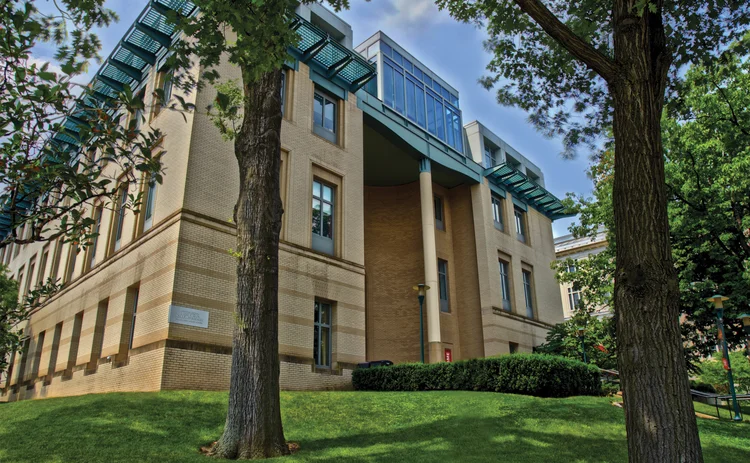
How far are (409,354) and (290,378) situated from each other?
11283 mm

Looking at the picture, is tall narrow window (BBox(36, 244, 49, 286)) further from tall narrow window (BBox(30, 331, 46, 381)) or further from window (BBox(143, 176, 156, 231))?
window (BBox(143, 176, 156, 231))

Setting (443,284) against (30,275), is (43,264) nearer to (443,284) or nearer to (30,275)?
(30,275)

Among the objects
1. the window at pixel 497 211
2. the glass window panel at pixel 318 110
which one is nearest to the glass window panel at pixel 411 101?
the glass window panel at pixel 318 110

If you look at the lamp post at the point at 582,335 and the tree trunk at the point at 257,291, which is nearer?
the tree trunk at the point at 257,291

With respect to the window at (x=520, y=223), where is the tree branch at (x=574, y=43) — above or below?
below

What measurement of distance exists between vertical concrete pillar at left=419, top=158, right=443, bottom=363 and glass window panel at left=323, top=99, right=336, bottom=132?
621 cm

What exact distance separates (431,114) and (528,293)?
41.4 feet

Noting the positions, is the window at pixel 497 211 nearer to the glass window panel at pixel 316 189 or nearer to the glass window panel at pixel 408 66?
the glass window panel at pixel 408 66

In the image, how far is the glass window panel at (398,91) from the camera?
2741 centimetres

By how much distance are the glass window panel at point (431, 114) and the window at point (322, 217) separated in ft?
31.1

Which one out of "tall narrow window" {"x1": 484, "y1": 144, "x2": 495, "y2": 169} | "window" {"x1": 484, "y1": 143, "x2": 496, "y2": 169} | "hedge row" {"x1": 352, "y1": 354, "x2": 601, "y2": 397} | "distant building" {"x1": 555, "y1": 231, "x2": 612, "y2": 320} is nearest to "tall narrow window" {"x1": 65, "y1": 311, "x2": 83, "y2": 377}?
"hedge row" {"x1": 352, "y1": 354, "x2": 601, "y2": 397}

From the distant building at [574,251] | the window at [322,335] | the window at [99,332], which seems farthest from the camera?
the distant building at [574,251]

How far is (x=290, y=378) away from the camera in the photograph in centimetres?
1742

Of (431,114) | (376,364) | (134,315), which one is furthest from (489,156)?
(134,315)
